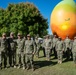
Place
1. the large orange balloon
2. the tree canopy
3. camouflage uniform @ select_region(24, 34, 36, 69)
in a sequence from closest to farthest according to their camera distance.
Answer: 1. camouflage uniform @ select_region(24, 34, 36, 69)
2. the large orange balloon
3. the tree canopy

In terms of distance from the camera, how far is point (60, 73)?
13.8 m

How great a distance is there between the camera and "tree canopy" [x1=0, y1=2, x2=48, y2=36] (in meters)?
41.3

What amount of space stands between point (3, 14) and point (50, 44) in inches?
1045

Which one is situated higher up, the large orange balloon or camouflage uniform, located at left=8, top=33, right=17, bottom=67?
the large orange balloon

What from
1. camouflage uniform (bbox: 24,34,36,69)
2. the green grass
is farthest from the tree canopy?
camouflage uniform (bbox: 24,34,36,69)

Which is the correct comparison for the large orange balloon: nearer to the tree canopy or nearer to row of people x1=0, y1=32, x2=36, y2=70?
row of people x1=0, y1=32, x2=36, y2=70

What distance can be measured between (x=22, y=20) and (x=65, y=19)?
22.6 m

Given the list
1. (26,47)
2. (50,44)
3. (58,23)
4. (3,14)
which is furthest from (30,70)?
(3,14)

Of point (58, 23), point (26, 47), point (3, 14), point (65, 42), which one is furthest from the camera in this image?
point (3, 14)

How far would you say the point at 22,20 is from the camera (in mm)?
41625

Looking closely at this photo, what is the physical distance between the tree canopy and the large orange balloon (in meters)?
20.8

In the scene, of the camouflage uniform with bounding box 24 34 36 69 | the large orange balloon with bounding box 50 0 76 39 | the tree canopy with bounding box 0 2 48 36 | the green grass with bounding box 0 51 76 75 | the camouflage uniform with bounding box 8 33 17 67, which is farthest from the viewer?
the tree canopy with bounding box 0 2 48 36

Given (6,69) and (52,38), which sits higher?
(52,38)

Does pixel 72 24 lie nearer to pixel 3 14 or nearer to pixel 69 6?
pixel 69 6
